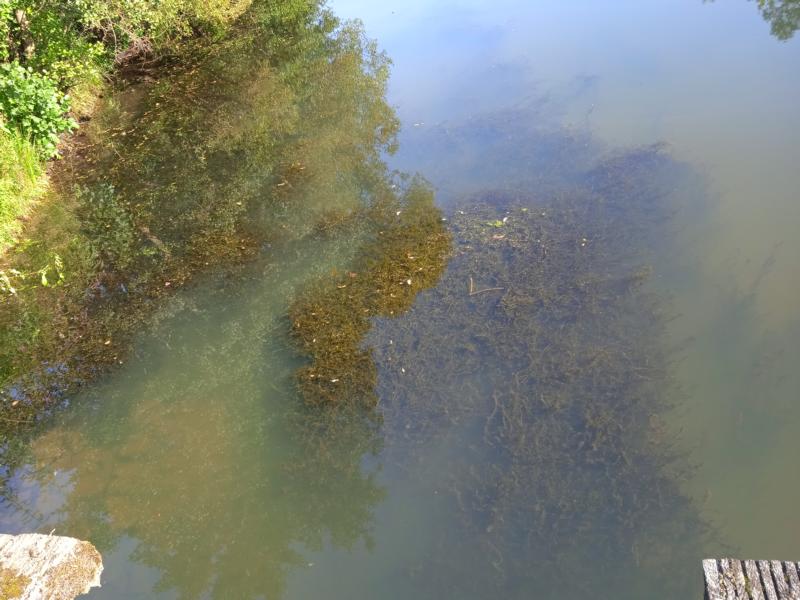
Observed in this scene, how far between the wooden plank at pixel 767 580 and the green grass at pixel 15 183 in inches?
342

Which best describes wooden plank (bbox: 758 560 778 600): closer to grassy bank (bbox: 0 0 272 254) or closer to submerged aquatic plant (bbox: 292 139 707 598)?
submerged aquatic plant (bbox: 292 139 707 598)

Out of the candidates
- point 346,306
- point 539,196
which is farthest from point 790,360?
point 346,306

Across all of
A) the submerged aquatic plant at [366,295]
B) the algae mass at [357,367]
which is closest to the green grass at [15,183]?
the algae mass at [357,367]

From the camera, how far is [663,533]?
412 cm

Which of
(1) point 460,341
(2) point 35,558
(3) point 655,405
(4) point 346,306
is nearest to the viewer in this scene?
(2) point 35,558

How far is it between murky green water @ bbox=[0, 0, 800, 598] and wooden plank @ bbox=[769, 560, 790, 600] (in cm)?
101

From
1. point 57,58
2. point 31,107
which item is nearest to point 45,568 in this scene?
point 31,107

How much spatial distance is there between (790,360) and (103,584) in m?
5.75

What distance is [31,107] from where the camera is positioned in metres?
8.70

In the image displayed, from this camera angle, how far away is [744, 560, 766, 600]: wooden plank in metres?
2.87

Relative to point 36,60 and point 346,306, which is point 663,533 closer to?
point 346,306

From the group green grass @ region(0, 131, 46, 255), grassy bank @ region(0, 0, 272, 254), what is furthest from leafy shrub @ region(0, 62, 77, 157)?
green grass @ region(0, 131, 46, 255)

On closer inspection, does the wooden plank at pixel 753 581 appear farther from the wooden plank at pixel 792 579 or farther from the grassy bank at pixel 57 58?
the grassy bank at pixel 57 58

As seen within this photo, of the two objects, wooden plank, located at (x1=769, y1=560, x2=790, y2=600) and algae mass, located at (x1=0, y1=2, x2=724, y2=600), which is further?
algae mass, located at (x1=0, y1=2, x2=724, y2=600)
